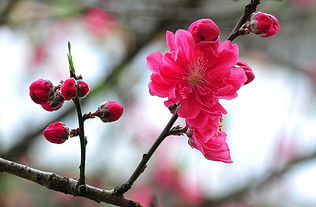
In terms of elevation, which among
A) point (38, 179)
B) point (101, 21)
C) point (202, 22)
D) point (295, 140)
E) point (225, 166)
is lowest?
point (38, 179)

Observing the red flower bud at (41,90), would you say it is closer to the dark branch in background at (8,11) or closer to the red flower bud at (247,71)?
the red flower bud at (247,71)

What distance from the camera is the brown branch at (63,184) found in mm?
782

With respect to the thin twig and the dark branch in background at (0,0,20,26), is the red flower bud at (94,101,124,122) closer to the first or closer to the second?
the thin twig

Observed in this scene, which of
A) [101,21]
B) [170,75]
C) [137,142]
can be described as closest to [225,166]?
[137,142]

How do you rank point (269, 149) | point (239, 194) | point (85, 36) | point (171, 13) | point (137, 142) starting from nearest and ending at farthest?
point (171, 13)
point (239, 194)
point (269, 149)
point (137, 142)
point (85, 36)

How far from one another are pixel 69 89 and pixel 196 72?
0.77ft

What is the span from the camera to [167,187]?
2945 mm

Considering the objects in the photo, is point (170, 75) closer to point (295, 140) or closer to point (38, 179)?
point (38, 179)

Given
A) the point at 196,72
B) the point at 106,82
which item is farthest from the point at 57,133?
the point at 106,82

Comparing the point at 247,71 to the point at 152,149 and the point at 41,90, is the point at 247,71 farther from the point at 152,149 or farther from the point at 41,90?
the point at 41,90

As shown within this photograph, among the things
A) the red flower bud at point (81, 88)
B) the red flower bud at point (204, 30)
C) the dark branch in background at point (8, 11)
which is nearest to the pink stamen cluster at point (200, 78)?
the red flower bud at point (204, 30)

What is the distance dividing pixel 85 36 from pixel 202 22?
9.26ft

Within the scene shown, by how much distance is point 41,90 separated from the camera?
0.76 meters

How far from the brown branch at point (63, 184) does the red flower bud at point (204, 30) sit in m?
0.31
